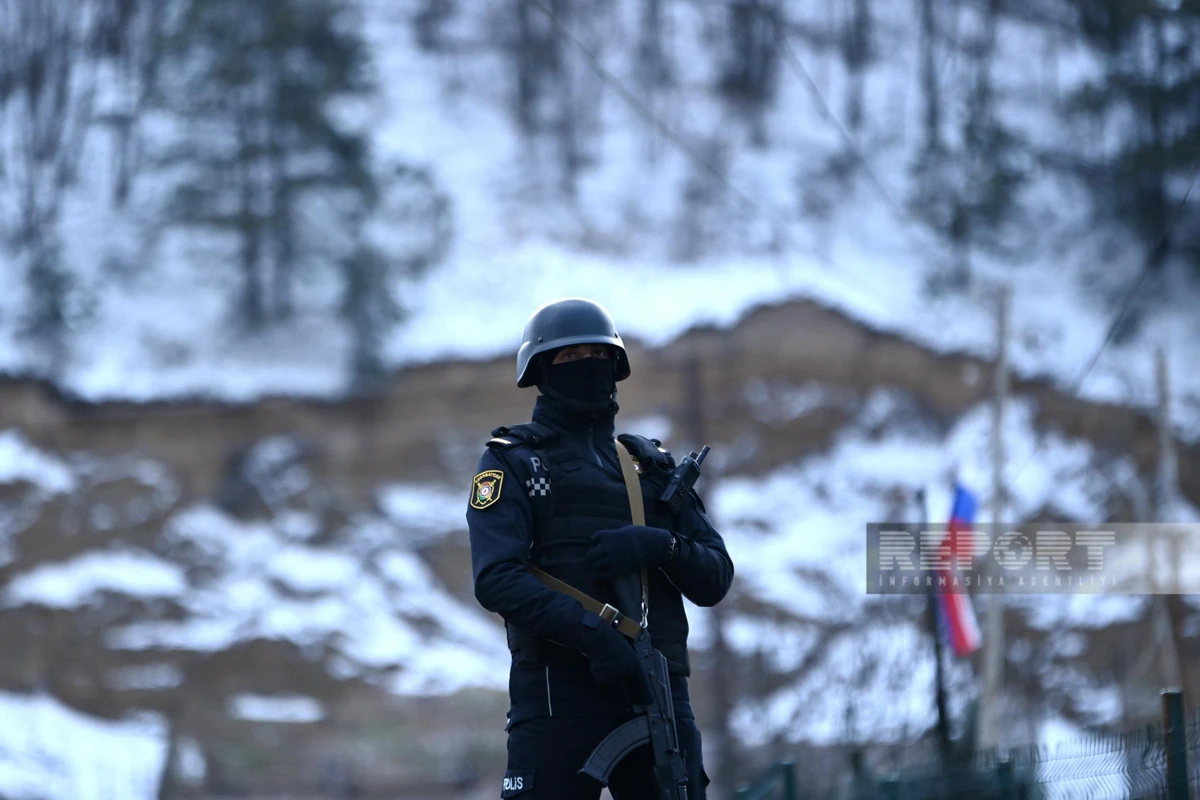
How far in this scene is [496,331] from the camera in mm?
27719

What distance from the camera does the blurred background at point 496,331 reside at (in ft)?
76.2

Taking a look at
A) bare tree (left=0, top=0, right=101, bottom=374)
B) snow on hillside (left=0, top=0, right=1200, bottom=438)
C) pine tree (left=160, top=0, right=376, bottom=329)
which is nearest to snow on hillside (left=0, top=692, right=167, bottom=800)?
snow on hillside (left=0, top=0, right=1200, bottom=438)

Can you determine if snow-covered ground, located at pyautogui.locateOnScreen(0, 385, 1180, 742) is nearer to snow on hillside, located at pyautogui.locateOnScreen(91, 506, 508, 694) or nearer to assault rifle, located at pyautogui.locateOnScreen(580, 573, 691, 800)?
snow on hillside, located at pyautogui.locateOnScreen(91, 506, 508, 694)

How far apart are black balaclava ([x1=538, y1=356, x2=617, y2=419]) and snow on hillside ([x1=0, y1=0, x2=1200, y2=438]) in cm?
2379

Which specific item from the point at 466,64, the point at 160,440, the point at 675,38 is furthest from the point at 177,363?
the point at 675,38

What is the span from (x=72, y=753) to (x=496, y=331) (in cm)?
1033

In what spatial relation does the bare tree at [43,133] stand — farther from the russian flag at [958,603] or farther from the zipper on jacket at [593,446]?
the zipper on jacket at [593,446]

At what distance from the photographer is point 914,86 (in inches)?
1369

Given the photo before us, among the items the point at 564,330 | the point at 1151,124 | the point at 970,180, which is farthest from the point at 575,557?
the point at 1151,124

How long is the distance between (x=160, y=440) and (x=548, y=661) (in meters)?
24.2

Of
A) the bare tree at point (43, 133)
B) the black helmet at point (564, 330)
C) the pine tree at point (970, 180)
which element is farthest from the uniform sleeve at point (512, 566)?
the pine tree at point (970, 180)

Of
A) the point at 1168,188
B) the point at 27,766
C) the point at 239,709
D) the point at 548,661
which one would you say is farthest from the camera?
the point at 1168,188

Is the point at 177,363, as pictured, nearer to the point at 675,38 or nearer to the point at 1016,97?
the point at 675,38

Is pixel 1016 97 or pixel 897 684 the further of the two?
pixel 1016 97
